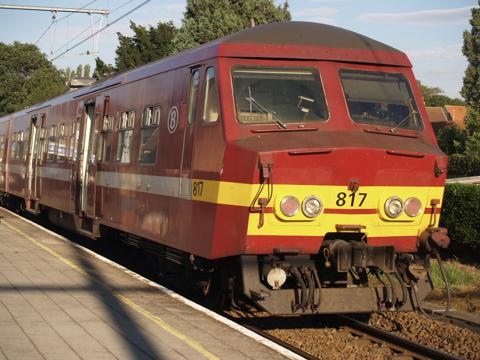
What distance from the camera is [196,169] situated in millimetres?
8273

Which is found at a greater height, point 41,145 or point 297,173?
point 41,145

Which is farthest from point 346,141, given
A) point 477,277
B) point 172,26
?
point 172,26

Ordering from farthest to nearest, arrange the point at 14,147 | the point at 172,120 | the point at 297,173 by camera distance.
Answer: the point at 14,147 < the point at 172,120 < the point at 297,173

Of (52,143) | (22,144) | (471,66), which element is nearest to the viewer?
(52,143)

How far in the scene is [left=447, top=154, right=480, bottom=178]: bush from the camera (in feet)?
108

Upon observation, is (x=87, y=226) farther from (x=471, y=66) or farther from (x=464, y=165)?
(x=471, y=66)

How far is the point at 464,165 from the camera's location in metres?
33.8

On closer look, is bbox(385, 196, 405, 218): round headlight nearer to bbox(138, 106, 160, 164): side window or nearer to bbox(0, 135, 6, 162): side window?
bbox(138, 106, 160, 164): side window

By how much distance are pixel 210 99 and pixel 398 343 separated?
11.6 feet

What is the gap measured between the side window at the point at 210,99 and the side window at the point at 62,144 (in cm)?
781

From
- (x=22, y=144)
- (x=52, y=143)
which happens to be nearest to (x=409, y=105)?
(x=52, y=143)

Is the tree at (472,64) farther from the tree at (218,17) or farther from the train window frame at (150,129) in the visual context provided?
the train window frame at (150,129)

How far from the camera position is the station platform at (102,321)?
6094mm

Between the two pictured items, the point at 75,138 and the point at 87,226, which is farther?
the point at 75,138
